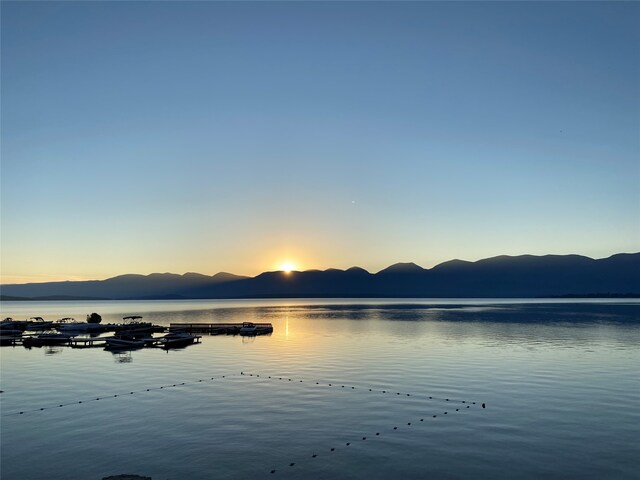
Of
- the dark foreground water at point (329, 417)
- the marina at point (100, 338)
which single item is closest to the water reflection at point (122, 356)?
the dark foreground water at point (329, 417)

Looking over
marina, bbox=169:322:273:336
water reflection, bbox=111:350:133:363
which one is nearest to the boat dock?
marina, bbox=169:322:273:336

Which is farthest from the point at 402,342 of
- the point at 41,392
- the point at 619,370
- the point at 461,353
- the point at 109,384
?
the point at 41,392

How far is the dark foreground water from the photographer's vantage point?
23672mm

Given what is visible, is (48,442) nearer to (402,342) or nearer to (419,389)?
(419,389)

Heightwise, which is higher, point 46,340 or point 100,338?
point 100,338

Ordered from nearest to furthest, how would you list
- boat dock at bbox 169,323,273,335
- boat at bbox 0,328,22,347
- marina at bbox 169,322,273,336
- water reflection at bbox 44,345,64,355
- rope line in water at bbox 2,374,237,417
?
rope line in water at bbox 2,374,237,417 → water reflection at bbox 44,345,64,355 → boat at bbox 0,328,22,347 → marina at bbox 169,322,273,336 → boat dock at bbox 169,323,273,335

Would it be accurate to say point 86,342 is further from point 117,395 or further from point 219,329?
point 117,395

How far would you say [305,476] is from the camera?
2230 cm

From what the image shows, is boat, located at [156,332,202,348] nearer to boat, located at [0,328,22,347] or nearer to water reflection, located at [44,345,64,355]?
water reflection, located at [44,345,64,355]

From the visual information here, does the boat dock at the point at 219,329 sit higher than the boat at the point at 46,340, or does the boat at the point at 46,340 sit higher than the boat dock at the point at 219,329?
the boat at the point at 46,340

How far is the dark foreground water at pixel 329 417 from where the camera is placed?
932 inches

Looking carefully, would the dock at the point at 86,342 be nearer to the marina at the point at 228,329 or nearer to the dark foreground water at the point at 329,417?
the dark foreground water at the point at 329,417

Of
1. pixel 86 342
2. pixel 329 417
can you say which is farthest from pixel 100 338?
pixel 329 417

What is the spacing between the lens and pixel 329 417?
32.4 meters
